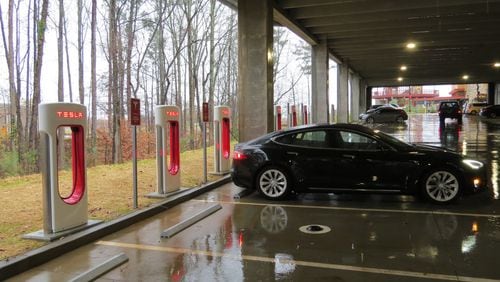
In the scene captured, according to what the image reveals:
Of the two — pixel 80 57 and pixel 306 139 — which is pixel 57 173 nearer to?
pixel 306 139

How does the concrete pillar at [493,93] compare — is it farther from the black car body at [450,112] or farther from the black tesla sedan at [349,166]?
the black tesla sedan at [349,166]

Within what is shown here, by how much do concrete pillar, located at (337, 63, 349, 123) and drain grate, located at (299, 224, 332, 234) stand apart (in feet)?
92.4

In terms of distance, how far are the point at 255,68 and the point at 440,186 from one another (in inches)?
301

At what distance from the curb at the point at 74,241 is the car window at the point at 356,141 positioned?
3023mm

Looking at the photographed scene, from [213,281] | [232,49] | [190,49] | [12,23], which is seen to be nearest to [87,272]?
[213,281]

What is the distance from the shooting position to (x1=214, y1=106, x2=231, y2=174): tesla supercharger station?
10352 mm

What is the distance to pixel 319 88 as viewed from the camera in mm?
24688

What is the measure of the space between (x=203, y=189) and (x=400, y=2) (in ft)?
36.1

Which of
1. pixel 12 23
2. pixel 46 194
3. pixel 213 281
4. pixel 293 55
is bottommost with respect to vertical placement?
pixel 213 281

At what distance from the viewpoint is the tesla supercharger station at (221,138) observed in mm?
10352

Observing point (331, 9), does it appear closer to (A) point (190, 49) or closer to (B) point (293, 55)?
(A) point (190, 49)

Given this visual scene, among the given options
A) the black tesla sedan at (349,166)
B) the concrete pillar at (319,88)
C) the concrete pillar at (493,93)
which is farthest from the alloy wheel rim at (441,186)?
the concrete pillar at (493,93)

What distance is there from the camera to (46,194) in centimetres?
543

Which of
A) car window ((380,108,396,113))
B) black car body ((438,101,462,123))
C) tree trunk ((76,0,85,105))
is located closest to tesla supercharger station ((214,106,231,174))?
tree trunk ((76,0,85,105))
